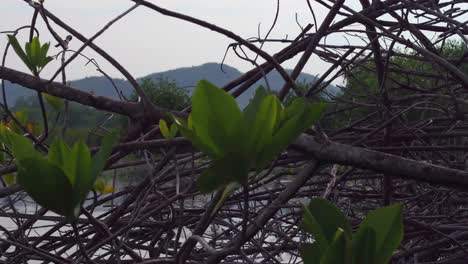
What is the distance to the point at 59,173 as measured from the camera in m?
0.39

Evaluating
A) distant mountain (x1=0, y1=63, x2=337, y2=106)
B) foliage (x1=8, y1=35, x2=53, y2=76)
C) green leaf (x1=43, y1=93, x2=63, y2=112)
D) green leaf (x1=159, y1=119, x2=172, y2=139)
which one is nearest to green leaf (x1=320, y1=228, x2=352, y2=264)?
distant mountain (x1=0, y1=63, x2=337, y2=106)

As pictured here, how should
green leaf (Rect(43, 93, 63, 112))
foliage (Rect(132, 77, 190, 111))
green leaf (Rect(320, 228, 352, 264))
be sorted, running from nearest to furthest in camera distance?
1. green leaf (Rect(320, 228, 352, 264))
2. green leaf (Rect(43, 93, 63, 112))
3. foliage (Rect(132, 77, 190, 111))

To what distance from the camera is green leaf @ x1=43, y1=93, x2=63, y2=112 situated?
862 mm

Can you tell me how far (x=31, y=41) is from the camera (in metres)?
0.78

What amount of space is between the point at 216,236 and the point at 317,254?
680mm

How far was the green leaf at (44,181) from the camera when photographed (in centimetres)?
39

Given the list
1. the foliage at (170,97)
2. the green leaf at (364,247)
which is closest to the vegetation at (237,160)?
the green leaf at (364,247)

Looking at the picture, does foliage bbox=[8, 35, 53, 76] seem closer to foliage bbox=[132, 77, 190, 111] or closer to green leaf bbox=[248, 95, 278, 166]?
foliage bbox=[132, 77, 190, 111]

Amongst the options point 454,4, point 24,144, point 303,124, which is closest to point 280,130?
point 303,124

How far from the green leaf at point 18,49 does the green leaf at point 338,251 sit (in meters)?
0.50

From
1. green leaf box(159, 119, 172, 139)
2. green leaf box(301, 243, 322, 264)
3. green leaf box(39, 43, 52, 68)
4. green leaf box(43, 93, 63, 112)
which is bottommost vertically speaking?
green leaf box(301, 243, 322, 264)

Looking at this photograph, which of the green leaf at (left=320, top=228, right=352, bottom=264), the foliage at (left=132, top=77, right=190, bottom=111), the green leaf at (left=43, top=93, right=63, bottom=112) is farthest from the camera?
the foliage at (left=132, top=77, right=190, bottom=111)

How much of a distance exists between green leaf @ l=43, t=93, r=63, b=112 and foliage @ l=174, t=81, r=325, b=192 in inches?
20.4

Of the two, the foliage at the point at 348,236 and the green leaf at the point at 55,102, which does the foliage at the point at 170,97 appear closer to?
the green leaf at the point at 55,102
